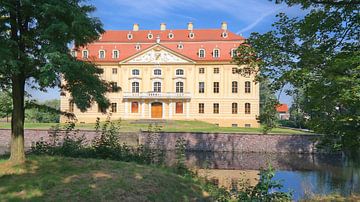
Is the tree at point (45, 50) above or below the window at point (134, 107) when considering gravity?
above

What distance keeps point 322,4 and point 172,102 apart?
38.1 metres

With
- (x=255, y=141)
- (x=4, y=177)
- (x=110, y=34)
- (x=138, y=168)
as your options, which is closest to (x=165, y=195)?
(x=138, y=168)

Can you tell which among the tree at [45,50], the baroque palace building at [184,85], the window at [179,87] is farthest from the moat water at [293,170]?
the window at [179,87]

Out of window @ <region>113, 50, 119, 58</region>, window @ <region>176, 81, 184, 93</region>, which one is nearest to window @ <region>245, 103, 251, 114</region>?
window @ <region>176, 81, 184, 93</region>

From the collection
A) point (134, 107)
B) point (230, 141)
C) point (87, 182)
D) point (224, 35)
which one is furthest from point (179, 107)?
point (87, 182)

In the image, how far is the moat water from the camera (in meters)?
13.1

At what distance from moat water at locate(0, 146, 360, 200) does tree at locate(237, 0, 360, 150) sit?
365cm

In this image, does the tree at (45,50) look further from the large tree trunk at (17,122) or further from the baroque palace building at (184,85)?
the baroque palace building at (184,85)

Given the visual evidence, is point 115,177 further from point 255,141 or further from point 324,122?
point 255,141

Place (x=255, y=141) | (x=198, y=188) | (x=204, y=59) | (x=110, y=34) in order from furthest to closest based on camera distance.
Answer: (x=110, y=34) → (x=204, y=59) → (x=255, y=141) → (x=198, y=188)

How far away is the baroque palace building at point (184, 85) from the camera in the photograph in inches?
1767

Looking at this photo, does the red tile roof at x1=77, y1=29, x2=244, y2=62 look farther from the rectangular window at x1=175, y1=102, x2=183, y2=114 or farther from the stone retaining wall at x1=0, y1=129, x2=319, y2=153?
the stone retaining wall at x1=0, y1=129, x2=319, y2=153

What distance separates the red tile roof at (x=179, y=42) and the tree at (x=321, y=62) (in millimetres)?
37321

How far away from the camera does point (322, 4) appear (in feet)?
23.5
